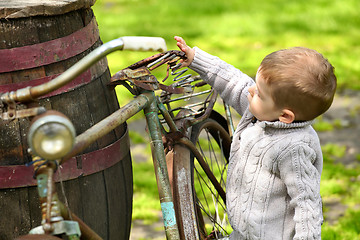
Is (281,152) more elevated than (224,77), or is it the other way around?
(224,77)

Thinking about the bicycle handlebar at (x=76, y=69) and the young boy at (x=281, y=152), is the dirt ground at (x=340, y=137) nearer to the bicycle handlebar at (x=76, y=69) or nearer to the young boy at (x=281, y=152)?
the young boy at (x=281, y=152)

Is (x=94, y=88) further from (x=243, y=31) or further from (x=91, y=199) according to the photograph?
(x=243, y=31)

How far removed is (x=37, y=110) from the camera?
181 cm

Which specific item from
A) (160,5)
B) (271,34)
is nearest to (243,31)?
(271,34)

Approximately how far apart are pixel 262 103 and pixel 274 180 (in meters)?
0.30

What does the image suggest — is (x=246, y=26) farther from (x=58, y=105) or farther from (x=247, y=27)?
(x=58, y=105)

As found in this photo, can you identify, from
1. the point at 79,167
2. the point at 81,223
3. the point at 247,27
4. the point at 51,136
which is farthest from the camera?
the point at 247,27

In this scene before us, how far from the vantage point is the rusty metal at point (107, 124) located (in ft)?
6.36

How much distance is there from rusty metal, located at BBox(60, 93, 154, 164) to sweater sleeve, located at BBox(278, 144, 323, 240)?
1.86 ft

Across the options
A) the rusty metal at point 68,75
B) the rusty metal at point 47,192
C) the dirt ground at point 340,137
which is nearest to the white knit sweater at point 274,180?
the rusty metal at point 68,75

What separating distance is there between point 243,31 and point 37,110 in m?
5.78

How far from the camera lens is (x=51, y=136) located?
167 cm

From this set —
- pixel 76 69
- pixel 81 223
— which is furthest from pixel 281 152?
pixel 76 69

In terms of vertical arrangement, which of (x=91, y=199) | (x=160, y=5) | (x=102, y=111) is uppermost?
(x=160, y=5)
